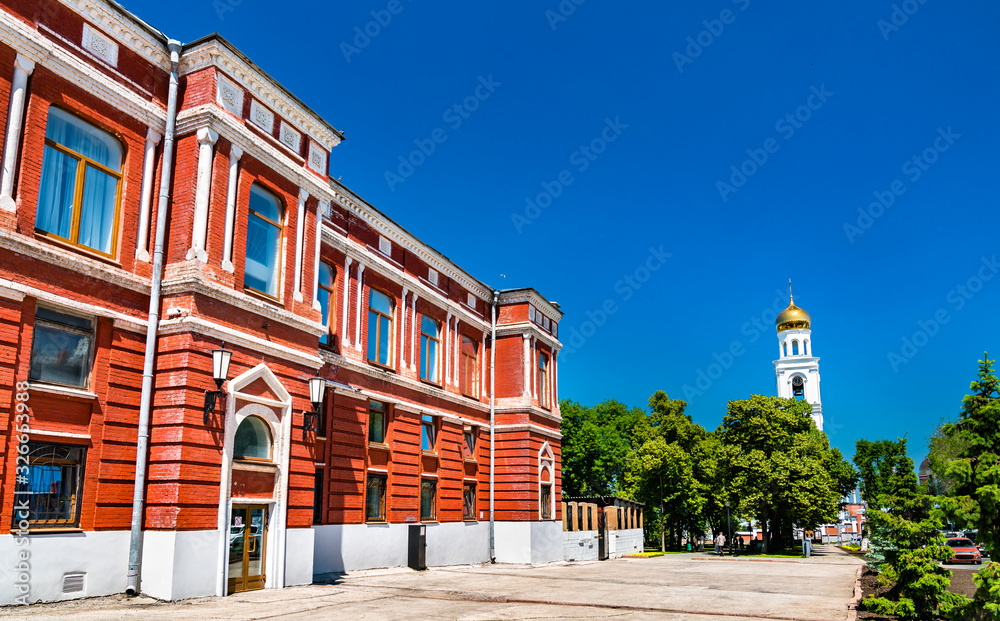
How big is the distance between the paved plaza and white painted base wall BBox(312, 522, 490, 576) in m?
0.61

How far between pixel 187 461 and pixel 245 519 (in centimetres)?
219

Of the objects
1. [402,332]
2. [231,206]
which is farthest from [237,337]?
[402,332]

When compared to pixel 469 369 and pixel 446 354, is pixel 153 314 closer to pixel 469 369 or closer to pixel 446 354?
pixel 446 354

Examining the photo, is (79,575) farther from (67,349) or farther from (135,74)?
(135,74)

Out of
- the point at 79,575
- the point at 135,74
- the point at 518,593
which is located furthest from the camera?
the point at 518,593

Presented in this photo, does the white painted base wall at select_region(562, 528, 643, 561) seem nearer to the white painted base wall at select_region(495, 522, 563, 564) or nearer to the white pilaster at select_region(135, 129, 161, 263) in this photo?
the white painted base wall at select_region(495, 522, 563, 564)

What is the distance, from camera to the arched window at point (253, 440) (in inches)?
614

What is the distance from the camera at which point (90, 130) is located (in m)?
→ 14.3

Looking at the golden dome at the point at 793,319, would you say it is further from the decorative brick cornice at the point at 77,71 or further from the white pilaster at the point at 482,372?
the decorative brick cornice at the point at 77,71

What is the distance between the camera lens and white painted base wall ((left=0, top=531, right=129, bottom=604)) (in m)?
11.7

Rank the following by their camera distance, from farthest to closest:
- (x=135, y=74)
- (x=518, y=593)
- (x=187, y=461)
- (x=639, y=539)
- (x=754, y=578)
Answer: (x=639, y=539)
(x=754, y=578)
(x=518, y=593)
(x=135, y=74)
(x=187, y=461)

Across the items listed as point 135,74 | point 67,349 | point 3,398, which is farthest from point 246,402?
point 135,74

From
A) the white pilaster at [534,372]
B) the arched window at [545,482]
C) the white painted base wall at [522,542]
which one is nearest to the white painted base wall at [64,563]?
the white painted base wall at [522,542]

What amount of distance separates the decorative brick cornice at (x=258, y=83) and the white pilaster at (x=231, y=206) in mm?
1662
